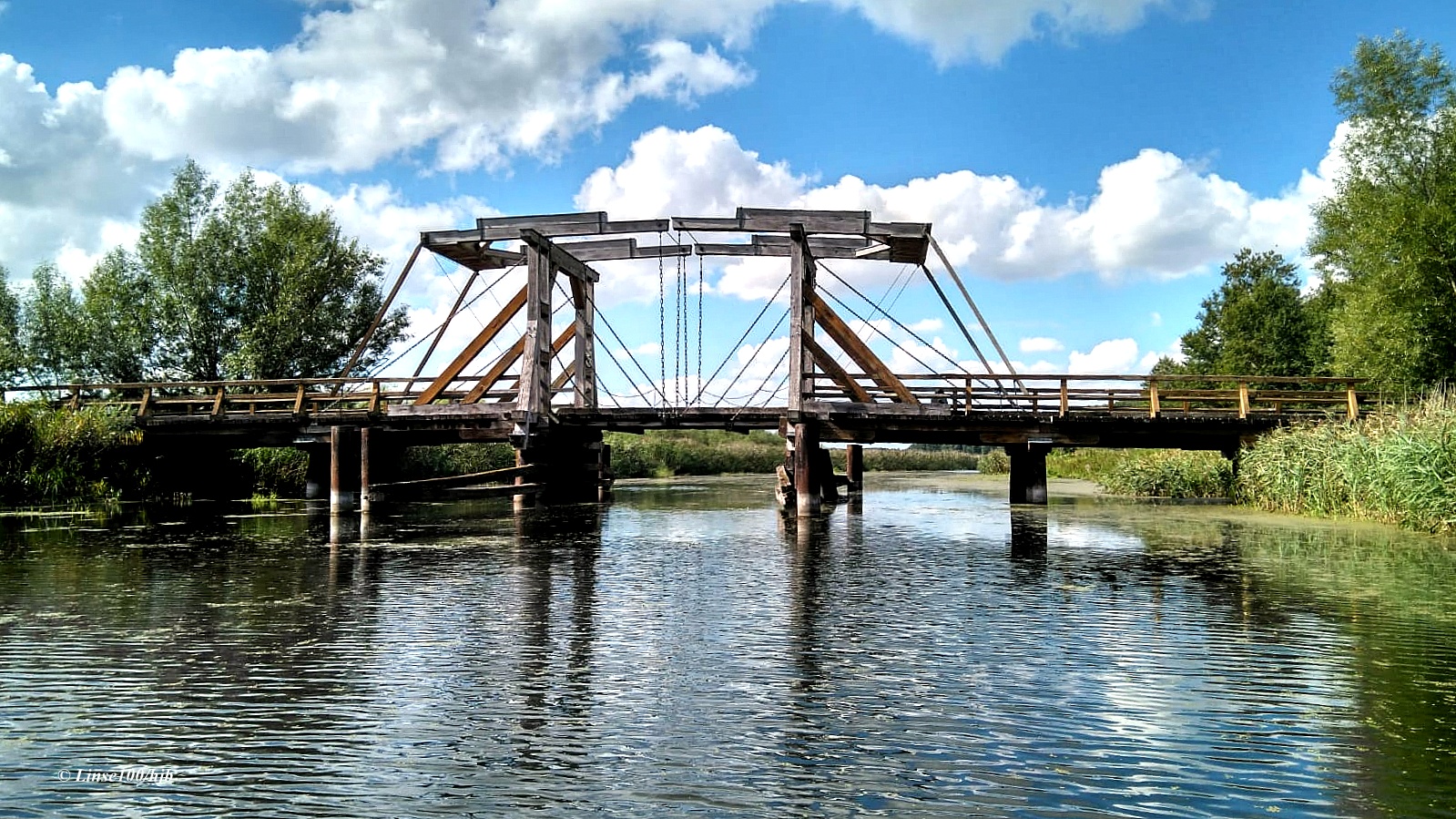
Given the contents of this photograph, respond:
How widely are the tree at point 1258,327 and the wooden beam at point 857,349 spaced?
37427mm

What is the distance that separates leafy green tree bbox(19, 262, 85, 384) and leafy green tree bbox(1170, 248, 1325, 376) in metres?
55.7

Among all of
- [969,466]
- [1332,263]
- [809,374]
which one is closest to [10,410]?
[809,374]

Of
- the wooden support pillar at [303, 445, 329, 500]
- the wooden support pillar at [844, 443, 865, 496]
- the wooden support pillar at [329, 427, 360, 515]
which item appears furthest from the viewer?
the wooden support pillar at [303, 445, 329, 500]

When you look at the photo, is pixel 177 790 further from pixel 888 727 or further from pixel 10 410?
pixel 10 410

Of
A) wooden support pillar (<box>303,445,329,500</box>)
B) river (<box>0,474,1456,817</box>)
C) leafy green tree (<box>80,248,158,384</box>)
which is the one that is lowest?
river (<box>0,474,1456,817</box>)

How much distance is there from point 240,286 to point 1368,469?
44.9 meters

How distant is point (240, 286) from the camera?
46.2 meters

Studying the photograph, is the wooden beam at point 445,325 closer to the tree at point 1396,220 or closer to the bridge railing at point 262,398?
the bridge railing at point 262,398

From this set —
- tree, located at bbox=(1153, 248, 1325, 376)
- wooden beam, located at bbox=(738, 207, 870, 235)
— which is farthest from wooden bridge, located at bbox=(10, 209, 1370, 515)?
tree, located at bbox=(1153, 248, 1325, 376)

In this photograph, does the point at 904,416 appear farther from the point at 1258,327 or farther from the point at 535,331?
the point at 1258,327

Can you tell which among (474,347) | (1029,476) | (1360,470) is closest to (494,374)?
(474,347)

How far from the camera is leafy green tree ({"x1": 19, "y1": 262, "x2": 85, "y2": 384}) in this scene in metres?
43.1

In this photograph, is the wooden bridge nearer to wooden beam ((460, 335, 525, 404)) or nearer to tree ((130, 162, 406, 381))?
wooden beam ((460, 335, 525, 404))

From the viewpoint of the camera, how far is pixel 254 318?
46125mm
